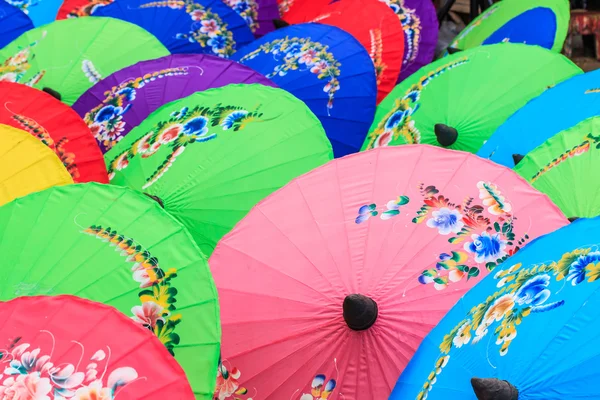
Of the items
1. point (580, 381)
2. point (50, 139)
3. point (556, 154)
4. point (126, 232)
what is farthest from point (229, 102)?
point (580, 381)

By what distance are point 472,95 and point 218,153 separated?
3.82 feet

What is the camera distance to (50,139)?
3553 millimetres

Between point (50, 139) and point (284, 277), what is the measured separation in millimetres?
1515

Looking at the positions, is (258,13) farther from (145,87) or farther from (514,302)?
(514,302)

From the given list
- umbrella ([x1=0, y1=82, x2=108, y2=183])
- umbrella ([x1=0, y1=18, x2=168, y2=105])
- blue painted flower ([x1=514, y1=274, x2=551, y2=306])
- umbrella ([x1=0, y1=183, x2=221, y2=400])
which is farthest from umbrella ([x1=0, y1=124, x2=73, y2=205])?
blue painted flower ([x1=514, y1=274, x2=551, y2=306])

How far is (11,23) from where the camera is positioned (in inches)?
197

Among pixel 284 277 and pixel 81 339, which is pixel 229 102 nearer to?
pixel 284 277

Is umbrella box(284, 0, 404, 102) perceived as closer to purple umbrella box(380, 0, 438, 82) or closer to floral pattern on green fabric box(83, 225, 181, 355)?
purple umbrella box(380, 0, 438, 82)

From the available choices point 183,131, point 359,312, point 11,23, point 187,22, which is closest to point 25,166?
point 183,131

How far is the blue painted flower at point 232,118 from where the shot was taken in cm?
337

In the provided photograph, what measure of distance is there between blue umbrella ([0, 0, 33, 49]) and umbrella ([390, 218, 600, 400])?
146 inches

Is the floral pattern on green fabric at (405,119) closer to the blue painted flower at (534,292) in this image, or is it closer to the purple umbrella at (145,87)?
the purple umbrella at (145,87)

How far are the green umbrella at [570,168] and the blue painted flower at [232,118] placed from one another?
1113 mm

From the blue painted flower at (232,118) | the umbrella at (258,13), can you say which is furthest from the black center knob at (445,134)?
the umbrella at (258,13)
